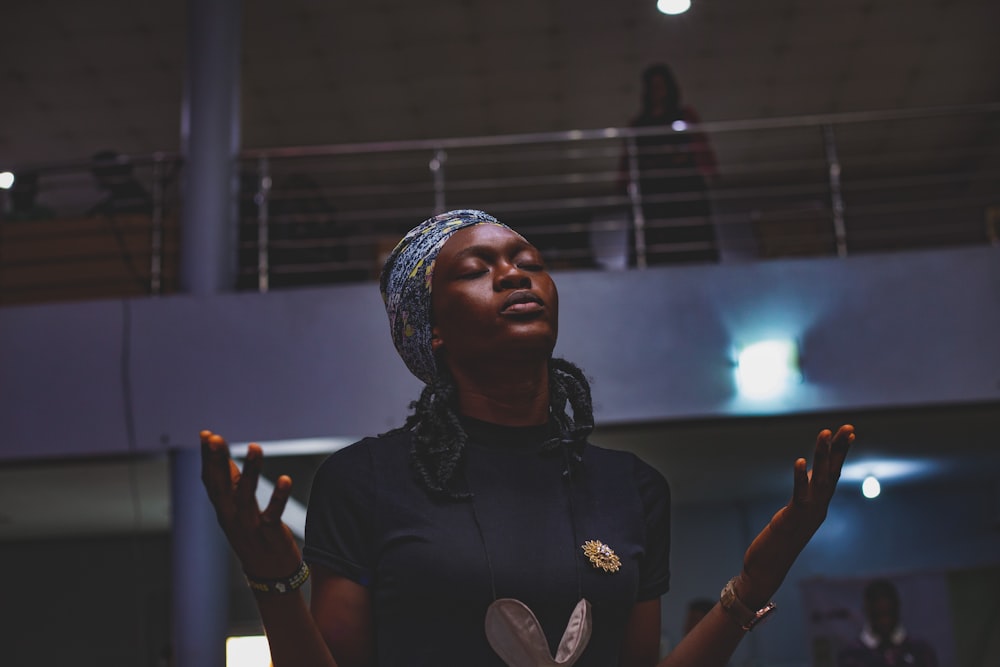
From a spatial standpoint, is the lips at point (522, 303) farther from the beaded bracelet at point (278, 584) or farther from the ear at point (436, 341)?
the beaded bracelet at point (278, 584)

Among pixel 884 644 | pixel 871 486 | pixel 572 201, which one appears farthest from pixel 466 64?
pixel 884 644

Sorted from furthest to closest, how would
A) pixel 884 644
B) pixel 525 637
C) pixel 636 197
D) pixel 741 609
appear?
1. pixel 884 644
2. pixel 636 197
3. pixel 741 609
4. pixel 525 637

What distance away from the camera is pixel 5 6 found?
6727 millimetres

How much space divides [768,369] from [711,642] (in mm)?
3656

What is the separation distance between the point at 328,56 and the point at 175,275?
8.38ft

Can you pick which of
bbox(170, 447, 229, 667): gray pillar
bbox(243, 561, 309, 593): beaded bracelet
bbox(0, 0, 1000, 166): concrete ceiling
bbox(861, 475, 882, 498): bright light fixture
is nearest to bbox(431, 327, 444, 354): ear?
bbox(243, 561, 309, 593): beaded bracelet

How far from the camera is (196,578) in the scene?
467 centimetres

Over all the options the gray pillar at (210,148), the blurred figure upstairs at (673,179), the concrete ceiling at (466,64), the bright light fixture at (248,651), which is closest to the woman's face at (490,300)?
the blurred figure upstairs at (673,179)

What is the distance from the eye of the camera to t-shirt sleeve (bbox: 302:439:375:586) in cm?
117

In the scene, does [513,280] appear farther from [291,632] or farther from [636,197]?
[636,197]

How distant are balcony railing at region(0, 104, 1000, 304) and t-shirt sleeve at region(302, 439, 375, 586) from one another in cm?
335

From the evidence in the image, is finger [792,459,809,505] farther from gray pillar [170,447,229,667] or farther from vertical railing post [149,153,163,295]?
vertical railing post [149,153,163,295]

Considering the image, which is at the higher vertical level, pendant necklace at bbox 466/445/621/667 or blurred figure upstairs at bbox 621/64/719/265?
blurred figure upstairs at bbox 621/64/719/265

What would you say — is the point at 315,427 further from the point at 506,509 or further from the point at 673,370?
the point at 506,509
